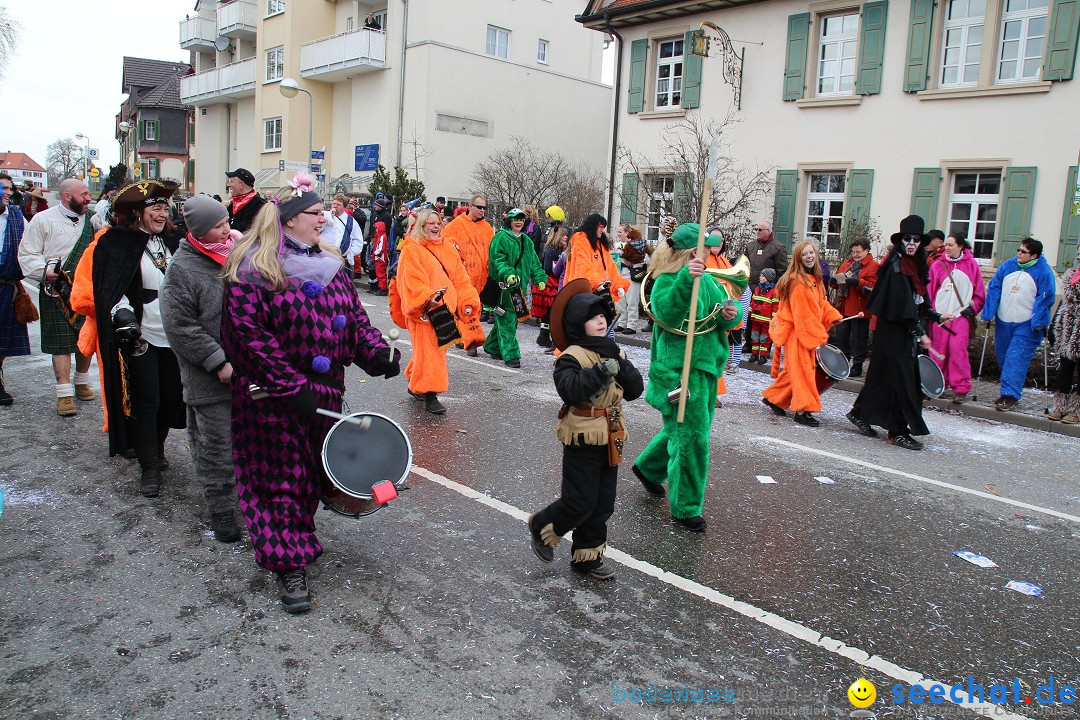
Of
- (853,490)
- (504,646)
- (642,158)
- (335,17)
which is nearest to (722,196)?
(642,158)

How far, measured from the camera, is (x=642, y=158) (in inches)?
792

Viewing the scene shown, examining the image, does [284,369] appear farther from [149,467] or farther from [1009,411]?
[1009,411]

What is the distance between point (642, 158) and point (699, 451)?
650 inches

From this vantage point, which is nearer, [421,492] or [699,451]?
[699,451]

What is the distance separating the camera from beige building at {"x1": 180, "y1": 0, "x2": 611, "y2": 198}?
88.9 feet

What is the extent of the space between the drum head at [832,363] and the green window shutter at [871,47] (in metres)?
10.3

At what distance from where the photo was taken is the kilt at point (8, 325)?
6.98 m

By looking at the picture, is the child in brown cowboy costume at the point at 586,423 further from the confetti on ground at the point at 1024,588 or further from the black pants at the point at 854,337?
the black pants at the point at 854,337

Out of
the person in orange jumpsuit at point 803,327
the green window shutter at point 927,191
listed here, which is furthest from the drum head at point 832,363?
the green window shutter at point 927,191

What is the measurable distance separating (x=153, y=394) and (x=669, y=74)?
17.5 meters

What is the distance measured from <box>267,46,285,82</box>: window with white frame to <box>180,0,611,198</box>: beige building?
0.20 feet

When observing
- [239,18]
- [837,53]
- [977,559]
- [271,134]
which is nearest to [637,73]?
[837,53]

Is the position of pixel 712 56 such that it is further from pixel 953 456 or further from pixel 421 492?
pixel 421 492

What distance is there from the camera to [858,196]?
54.4ft
